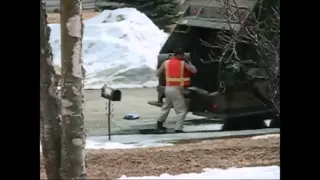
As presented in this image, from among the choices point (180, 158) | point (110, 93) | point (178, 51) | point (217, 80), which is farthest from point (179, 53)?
point (180, 158)

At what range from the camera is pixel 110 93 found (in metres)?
1.47

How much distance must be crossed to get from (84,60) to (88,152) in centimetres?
31

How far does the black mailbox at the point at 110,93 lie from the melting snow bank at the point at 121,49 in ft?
0.06

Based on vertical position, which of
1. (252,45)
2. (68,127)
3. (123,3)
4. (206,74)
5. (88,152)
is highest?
(123,3)

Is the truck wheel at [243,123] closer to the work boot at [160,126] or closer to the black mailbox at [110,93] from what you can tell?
the work boot at [160,126]

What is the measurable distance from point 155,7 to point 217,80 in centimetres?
34

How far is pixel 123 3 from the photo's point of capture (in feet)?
4.59

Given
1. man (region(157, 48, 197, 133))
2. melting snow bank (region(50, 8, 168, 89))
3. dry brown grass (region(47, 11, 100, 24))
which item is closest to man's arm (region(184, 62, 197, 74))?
man (region(157, 48, 197, 133))

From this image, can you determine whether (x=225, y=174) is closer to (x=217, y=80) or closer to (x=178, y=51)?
(x=217, y=80)

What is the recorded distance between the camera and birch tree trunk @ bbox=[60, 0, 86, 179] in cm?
133

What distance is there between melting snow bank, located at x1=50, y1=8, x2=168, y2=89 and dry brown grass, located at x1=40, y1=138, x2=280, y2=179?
25 cm
